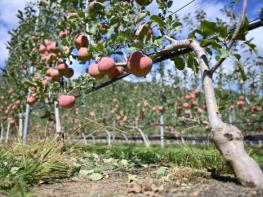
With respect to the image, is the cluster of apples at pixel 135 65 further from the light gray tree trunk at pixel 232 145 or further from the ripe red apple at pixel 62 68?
the ripe red apple at pixel 62 68

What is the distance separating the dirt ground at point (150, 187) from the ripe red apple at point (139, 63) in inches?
29.7

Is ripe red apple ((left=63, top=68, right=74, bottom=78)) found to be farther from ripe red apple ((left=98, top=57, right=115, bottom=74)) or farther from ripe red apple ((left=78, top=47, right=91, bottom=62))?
ripe red apple ((left=98, top=57, right=115, bottom=74))

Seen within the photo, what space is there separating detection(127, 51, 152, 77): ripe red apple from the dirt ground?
29.7 inches

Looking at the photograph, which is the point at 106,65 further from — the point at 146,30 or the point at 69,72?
the point at 69,72

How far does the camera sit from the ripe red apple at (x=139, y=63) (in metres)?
2.35

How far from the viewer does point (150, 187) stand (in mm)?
2385

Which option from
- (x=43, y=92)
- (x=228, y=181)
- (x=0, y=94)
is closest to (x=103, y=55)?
(x=228, y=181)

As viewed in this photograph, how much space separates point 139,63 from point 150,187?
0.81m

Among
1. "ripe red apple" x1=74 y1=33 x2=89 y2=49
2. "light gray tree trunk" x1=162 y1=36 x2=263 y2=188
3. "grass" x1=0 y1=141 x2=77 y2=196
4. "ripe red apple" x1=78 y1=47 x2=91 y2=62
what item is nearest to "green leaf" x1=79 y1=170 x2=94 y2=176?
"grass" x1=0 y1=141 x2=77 y2=196

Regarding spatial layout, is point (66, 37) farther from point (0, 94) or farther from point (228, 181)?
point (0, 94)

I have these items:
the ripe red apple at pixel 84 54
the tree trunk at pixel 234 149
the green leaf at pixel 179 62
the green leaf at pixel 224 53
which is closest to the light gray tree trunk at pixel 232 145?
the tree trunk at pixel 234 149

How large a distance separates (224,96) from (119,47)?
2.90ft

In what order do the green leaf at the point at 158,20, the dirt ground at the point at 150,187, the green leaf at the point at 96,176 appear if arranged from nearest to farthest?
the dirt ground at the point at 150,187, the green leaf at the point at 158,20, the green leaf at the point at 96,176

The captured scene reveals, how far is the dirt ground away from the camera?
211 cm
